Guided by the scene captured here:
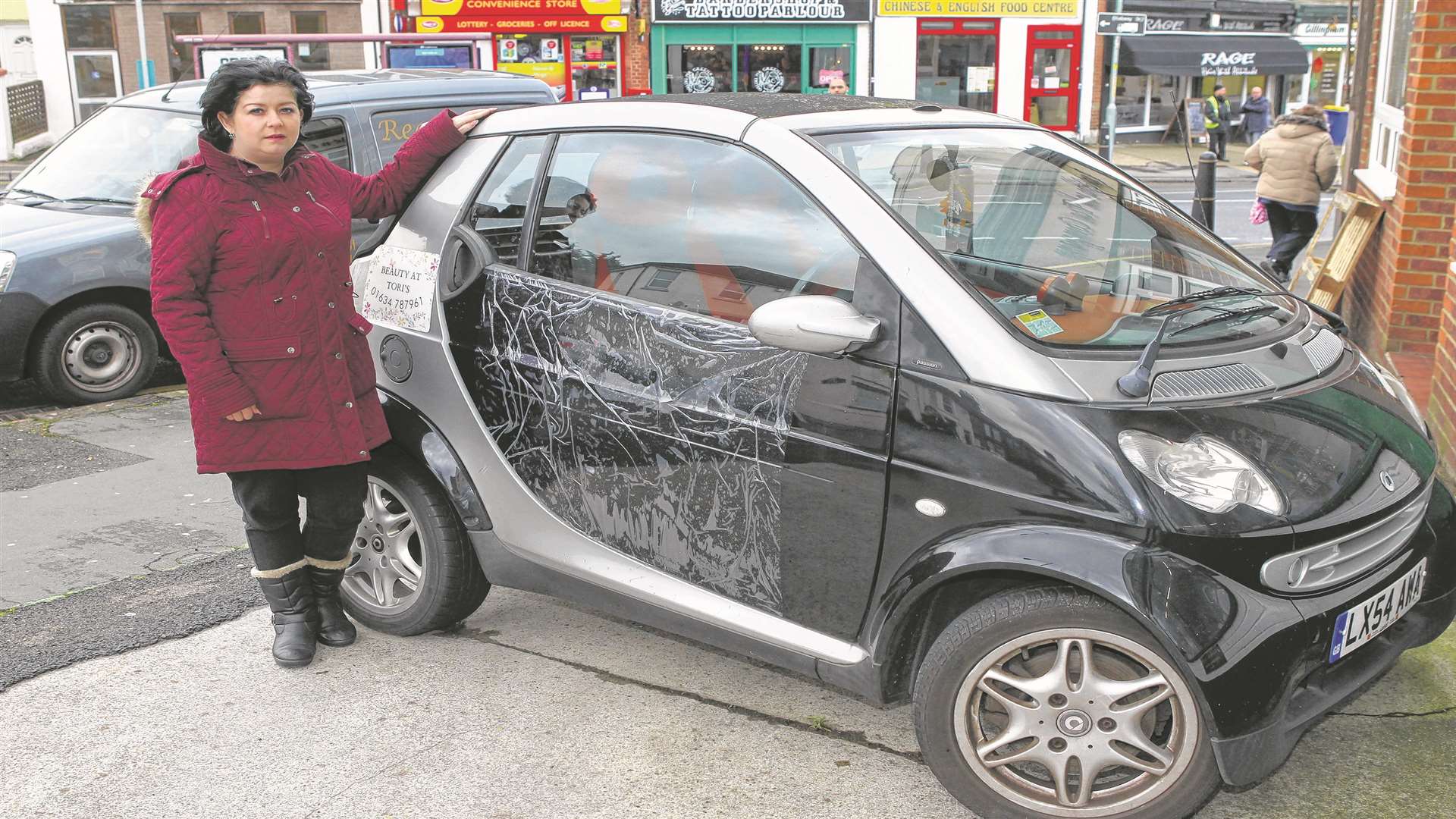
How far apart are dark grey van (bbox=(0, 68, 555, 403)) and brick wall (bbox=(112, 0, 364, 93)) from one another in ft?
69.3

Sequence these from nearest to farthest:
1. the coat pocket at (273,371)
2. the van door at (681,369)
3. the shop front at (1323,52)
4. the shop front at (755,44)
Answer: the van door at (681,369) < the coat pocket at (273,371) < the shop front at (755,44) < the shop front at (1323,52)

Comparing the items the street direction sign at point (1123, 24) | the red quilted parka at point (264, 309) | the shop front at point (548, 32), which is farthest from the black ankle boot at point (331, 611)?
the shop front at point (548, 32)

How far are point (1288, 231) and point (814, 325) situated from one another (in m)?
8.96

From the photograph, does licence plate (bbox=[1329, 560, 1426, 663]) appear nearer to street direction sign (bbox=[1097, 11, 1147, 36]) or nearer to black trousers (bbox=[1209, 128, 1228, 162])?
street direction sign (bbox=[1097, 11, 1147, 36])

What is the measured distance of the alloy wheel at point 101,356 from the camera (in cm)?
750

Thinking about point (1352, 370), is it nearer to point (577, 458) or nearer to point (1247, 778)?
point (1247, 778)

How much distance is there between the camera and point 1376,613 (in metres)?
2.94

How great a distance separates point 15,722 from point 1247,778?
322 centimetres

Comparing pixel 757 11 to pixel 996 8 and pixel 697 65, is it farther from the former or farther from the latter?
pixel 996 8

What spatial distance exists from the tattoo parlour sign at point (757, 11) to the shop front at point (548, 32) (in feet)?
3.94

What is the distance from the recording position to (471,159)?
3.86 meters

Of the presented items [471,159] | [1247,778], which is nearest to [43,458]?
[471,159]

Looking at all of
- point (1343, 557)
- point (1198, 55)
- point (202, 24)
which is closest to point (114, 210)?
point (1343, 557)

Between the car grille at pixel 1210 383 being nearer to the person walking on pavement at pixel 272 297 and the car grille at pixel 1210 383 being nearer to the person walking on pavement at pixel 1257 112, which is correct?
the person walking on pavement at pixel 272 297
